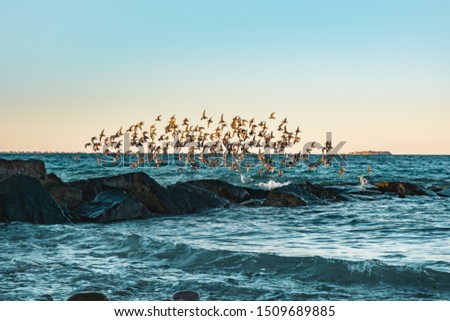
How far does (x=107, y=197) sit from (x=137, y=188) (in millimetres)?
1132

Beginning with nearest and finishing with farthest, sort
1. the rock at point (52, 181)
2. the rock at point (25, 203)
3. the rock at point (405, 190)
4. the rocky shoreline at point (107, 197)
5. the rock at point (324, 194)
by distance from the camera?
1. the rock at point (25, 203)
2. the rocky shoreline at point (107, 197)
3. the rock at point (52, 181)
4. the rock at point (324, 194)
5. the rock at point (405, 190)

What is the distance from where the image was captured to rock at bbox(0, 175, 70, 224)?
1554cm

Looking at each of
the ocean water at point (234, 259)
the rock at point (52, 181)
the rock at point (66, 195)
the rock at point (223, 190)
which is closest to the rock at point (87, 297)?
the ocean water at point (234, 259)

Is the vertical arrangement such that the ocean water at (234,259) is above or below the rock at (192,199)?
below

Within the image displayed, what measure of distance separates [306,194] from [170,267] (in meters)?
14.2

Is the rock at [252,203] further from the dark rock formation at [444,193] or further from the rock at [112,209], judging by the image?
the dark rock formation at [444,193]

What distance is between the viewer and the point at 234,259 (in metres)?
10.5

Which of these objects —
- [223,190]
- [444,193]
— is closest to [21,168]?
[223,190]

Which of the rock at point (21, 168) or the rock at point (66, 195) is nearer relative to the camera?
the rock at point (21, 168)

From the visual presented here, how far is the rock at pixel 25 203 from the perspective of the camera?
612 inches

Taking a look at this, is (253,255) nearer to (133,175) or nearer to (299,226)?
(299,226)

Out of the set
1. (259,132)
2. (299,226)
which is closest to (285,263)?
(299,226)

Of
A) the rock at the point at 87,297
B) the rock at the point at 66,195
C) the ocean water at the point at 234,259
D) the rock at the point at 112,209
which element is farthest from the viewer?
the rock at the point at 66,195

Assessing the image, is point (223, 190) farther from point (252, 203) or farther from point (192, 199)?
point (192, 199)
